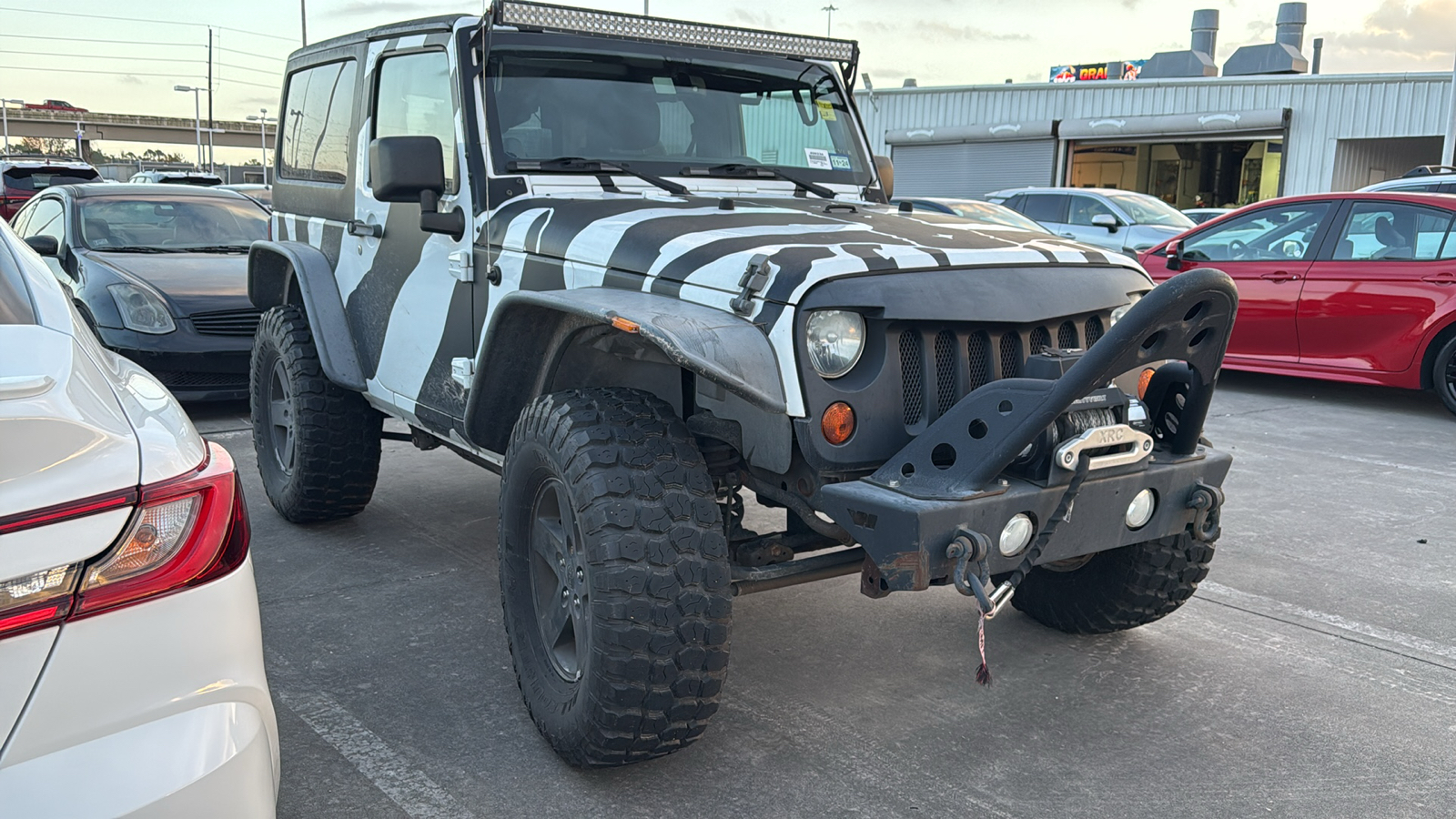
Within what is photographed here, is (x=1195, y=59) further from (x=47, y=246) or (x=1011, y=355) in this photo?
(x=1011, y=355)

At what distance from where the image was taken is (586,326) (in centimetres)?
315

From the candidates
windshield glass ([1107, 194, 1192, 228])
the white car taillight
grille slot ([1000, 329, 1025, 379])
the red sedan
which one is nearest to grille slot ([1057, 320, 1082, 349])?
grille slot ([1000, 329, 1025, 379])

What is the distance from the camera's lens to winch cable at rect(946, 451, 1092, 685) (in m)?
2.62

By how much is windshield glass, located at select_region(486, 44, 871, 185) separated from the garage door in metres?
26.4

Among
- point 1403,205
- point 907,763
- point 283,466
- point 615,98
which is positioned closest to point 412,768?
point 907,763

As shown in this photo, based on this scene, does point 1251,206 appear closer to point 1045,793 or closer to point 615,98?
point 615,98

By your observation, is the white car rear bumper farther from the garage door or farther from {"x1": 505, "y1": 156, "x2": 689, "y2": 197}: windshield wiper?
the garage door

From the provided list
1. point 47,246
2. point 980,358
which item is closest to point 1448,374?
point 980,358

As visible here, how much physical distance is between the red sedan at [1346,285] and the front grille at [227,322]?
21.7 feet

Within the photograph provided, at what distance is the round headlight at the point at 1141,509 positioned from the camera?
2980mm

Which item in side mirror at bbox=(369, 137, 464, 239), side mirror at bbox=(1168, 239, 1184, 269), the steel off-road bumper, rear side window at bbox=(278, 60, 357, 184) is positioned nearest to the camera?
the steel off-road bumper

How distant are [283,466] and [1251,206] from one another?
300 inches

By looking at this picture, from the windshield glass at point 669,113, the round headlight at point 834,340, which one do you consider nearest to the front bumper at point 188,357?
the windshield glass at point 669,113

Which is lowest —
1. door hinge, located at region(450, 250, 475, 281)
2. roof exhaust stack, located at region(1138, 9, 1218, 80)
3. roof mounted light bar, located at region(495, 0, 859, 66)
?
door hinge, located at region(450, 250, 475, 281)
